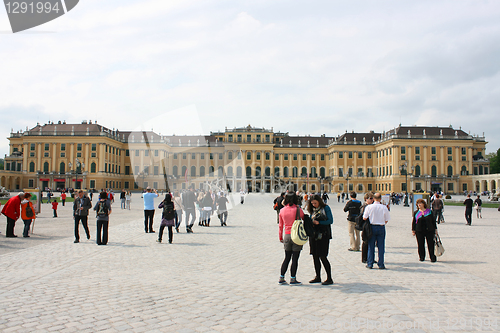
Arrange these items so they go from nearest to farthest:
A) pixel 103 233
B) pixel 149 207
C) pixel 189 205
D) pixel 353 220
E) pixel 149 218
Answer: pixel 353 220 < pixel 103 233 < pixel 149 207 < pixel 149 218 < pixel 189 205

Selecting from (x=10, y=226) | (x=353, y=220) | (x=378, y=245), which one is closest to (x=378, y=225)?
(x=378, y=245)

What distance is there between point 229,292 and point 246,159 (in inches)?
3154

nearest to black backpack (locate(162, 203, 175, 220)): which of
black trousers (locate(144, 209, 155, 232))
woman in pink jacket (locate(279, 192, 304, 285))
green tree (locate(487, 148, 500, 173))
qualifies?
black trousers (locate(144, 209, 155, 232))

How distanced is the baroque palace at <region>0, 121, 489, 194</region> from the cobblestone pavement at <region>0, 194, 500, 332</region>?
56212 mm

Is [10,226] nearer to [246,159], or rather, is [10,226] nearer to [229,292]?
[229,292]

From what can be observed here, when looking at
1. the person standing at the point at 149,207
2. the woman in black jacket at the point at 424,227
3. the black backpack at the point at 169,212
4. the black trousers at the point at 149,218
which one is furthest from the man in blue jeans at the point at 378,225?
the black trousers at the point at 149,218

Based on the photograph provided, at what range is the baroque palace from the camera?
2808 inches

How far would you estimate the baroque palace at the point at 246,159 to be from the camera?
7131cm

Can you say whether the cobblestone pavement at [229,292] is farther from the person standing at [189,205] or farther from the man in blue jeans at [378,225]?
the person standing at [189,205]

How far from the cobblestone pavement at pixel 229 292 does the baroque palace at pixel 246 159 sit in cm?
5621

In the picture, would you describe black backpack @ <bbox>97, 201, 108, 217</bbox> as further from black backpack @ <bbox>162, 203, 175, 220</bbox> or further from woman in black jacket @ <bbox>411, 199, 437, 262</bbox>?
woman in black jacket @ <bbox>411, 199, 437, 262</bbox>

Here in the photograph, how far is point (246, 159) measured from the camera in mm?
85750

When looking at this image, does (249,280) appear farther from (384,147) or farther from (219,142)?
(219,142)

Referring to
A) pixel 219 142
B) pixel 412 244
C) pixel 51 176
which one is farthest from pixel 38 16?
pixel 219 142
